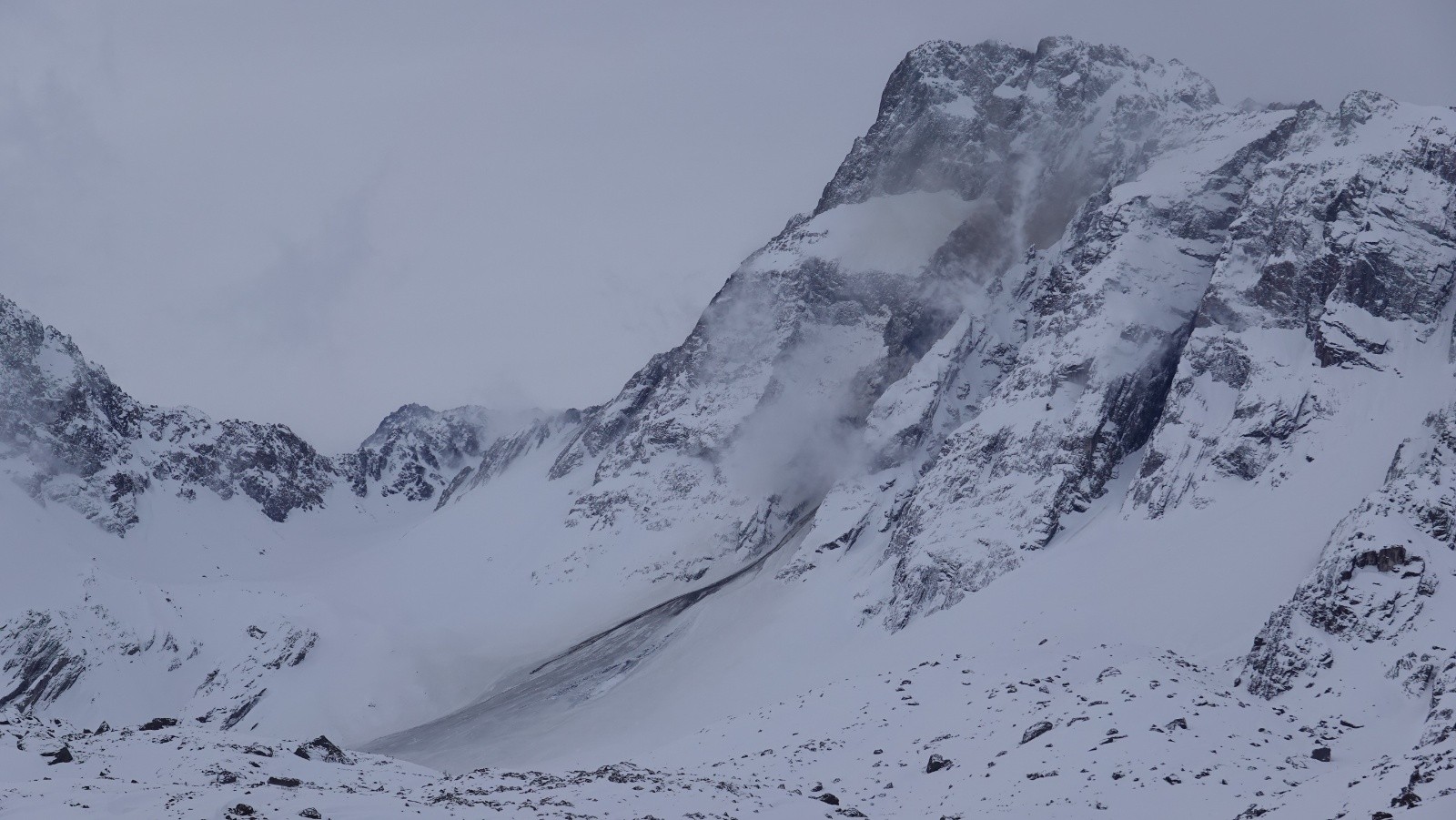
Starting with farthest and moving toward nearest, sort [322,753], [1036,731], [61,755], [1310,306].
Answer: [1310,306]
[1036,731]
[322,753]
[61,755]

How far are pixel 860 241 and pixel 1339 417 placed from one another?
105544 mm

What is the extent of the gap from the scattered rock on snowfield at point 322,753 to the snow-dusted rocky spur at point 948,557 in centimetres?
30

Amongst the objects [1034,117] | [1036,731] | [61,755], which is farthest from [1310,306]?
[61,755]

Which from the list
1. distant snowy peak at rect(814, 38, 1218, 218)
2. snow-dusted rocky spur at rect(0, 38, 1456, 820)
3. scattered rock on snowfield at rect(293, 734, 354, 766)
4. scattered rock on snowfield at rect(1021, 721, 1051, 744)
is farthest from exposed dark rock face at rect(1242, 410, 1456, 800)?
distant snowy peak at rect(814, 38, 1218, 218)

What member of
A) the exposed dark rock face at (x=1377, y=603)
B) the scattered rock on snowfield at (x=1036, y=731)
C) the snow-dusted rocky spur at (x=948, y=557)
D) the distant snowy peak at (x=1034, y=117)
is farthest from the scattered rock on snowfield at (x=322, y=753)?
the distant snowy peak at (x=1034, y=117)

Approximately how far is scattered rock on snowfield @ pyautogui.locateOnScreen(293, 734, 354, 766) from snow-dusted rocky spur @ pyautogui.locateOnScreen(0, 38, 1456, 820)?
296mm

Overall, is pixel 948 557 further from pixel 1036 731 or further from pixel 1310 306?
pixel 1036 731

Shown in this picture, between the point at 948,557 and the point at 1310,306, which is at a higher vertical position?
the point at 1310,306

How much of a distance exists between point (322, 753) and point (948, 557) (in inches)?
2847

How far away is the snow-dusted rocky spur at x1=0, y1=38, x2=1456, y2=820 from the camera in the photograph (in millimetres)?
40188

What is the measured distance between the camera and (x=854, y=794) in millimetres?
44562

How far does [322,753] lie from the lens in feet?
142

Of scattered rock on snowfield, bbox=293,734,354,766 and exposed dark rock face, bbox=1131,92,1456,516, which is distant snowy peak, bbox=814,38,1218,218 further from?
scattered rock on snowfield, bbox=293,734,354,766

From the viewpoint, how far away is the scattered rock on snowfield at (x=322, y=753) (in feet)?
137
